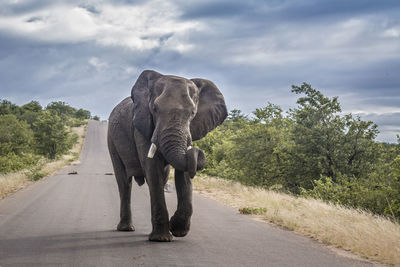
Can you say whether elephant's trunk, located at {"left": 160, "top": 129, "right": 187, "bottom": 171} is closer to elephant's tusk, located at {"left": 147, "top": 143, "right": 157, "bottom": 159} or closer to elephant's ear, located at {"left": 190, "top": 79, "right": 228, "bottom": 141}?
elephant's tusk, located at {"left": 147, "top": 143, "right": 157, "bottom": 159}

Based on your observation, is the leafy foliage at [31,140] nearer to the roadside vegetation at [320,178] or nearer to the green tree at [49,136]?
the green tree at [49,136]

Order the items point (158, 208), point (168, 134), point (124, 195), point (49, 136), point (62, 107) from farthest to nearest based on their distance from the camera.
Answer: point (62, 107)
point (49, 136)
point (124, 195)
point (158, 208)
point (168, 134)

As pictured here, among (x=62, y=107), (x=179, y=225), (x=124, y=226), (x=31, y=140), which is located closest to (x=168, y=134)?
(x=179, y=225)

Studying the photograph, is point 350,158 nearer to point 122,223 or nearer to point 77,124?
point 122,223

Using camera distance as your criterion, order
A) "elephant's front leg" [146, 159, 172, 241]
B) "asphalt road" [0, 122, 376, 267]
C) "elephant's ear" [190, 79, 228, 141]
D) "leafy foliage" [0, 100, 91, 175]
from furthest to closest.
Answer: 1. "leafy foliage" [0, 100, 91, 175]
2. "elephant's ear" [190, 79, 228, 141]
3. "elephant's front leg" [146, 159, 172, 241]
4. "asphalt road" [0, 122, 376, 267]

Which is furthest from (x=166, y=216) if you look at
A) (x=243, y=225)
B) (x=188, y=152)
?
(x=243, y=225)

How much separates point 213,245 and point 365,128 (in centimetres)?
1483

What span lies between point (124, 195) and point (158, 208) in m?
2.17

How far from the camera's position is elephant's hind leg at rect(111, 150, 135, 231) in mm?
9859

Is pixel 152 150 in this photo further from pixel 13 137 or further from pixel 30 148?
pixel 30 148

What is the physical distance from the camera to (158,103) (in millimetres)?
8055

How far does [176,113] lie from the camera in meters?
7.88

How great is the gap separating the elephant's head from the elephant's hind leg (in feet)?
7.17

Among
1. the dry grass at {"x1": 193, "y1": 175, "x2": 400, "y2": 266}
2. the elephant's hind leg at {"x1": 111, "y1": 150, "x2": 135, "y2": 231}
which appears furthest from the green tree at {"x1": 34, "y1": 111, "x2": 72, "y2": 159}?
the elephant's hind leg at {"x1": 111, "y1": 150, "x2": 135, "y2": 231}
